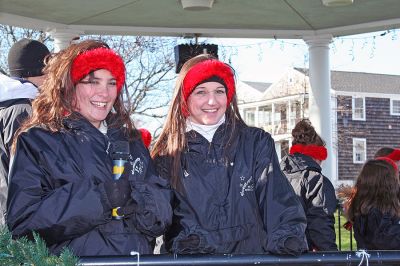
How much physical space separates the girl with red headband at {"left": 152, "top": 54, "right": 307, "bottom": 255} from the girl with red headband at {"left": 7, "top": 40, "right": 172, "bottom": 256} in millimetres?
253

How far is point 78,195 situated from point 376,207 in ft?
10.6

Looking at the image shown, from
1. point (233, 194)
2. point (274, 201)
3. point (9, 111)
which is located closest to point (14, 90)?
point (9, 111)

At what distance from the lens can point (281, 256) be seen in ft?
8.53

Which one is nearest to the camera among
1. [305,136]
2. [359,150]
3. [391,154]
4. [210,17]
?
[305,136]

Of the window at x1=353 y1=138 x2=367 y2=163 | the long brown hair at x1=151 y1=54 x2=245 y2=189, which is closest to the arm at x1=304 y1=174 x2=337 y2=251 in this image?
the long brown hair at x1=151 y1=54 x2=245 y2=189

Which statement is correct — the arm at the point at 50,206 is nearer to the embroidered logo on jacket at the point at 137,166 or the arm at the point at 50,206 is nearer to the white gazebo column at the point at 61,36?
the embroidered logo on jacket at the point at 137,166

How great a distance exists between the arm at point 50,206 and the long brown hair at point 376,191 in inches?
124

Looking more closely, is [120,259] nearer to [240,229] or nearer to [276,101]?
[240,229]

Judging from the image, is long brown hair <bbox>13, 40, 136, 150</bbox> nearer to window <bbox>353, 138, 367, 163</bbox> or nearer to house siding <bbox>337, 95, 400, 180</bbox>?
house siding <bbox>337, 95, 400, 180</bbox>

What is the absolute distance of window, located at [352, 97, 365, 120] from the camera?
37625 mm

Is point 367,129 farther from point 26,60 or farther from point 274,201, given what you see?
point 274,201

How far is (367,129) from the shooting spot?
122ft

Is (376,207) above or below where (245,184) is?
below

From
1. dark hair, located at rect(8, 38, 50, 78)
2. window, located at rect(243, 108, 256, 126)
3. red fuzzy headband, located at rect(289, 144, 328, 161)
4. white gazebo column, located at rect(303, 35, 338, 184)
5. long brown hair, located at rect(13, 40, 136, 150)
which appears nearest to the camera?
long brown hair, located at rect(13, 40, 136, 150)
